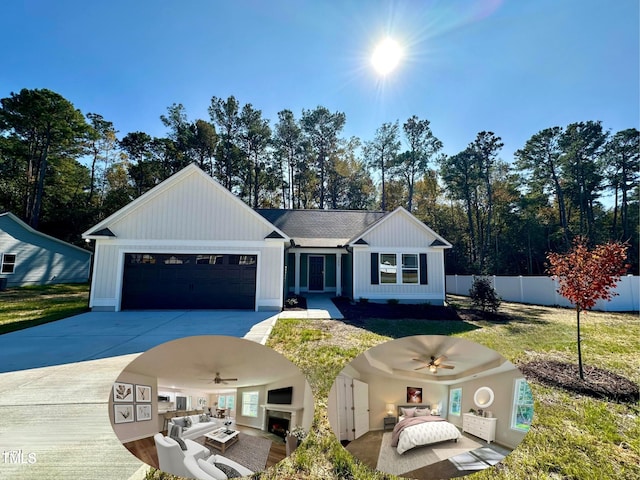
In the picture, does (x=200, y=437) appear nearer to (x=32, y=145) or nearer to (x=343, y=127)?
(x=343, y=127)

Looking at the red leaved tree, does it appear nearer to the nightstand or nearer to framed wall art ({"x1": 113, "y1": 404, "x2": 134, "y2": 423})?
the nightstand

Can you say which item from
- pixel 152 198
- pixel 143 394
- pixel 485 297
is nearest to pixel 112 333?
pixel 152 198

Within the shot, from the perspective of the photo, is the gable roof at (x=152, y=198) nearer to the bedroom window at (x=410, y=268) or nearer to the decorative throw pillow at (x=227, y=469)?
the bedroom window at (x=410, y=268)

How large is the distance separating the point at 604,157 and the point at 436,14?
2192 cm

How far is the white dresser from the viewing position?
3.90 ft

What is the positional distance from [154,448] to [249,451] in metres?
0.40

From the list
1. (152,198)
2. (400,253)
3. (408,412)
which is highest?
(152,198)

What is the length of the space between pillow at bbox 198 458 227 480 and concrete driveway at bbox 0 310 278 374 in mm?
4795

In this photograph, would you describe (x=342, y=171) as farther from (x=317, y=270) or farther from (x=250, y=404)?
(x=250, y=404)

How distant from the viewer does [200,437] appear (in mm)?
1148

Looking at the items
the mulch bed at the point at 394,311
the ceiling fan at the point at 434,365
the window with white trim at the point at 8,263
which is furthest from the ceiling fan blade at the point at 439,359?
the window with white trim at the point at 8,263

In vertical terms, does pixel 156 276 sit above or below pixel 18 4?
below

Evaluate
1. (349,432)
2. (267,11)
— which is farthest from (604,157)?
(349,432)

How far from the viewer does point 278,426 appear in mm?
1268
